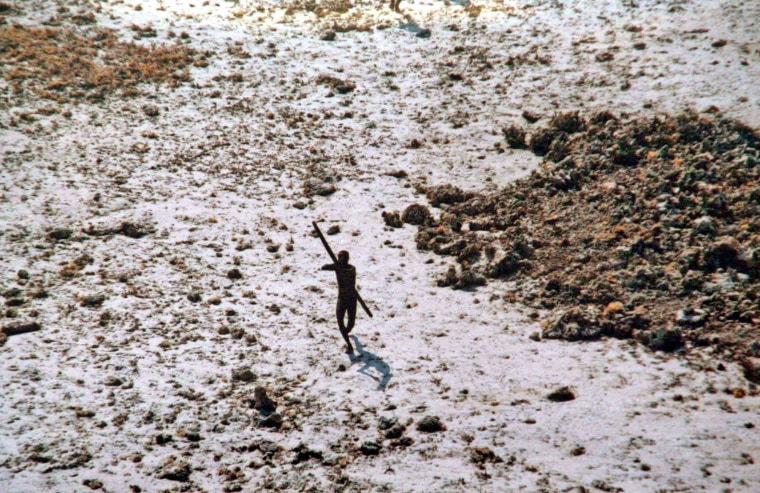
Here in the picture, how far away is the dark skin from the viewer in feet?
33.4

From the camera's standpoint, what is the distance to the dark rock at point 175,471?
7715mm

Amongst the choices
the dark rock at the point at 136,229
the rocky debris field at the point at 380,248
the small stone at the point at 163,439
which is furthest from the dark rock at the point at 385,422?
the dark rock at the point at 136,229

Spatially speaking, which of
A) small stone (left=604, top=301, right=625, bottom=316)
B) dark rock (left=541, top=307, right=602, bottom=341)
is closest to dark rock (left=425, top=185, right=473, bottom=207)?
dark rock (left=541, top=307, right=602, bottom=341)

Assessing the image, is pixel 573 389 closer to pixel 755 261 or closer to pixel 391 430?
pixel 391 430

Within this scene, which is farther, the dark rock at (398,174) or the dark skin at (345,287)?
the dark rock at (398,174)

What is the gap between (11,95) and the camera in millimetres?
19891

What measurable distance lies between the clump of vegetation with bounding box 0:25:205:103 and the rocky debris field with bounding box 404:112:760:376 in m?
13.0

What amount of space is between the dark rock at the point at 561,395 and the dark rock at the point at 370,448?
2.71 meters

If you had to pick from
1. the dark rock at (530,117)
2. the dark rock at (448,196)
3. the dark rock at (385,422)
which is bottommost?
the dark rock at (385,422)

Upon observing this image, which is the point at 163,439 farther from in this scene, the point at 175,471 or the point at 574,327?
the point at 574,327

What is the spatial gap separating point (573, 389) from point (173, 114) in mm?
16746

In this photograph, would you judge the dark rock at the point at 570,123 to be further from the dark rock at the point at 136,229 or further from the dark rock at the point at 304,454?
the dark rock at the point at 304,454

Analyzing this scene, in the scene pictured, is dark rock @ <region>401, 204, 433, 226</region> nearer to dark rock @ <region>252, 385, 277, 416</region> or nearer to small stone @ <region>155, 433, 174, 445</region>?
dark rock @ <region>252, 385, 277, 416</region>

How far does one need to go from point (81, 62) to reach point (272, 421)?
19321 millimetres
